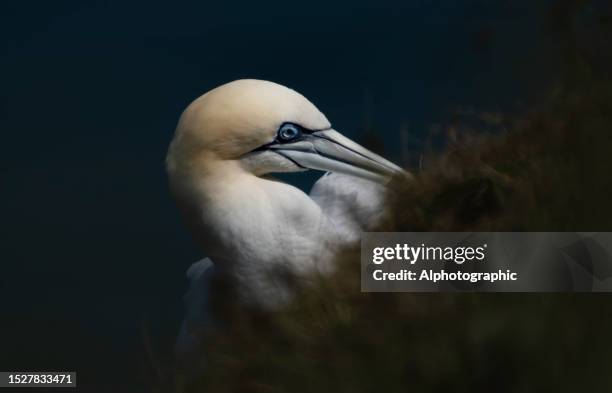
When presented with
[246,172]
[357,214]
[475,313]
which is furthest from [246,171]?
[475,313]

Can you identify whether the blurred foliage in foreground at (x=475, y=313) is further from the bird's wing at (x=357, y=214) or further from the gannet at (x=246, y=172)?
the gannet at (x=246, y=172)

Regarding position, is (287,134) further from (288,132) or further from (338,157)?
(338,157)

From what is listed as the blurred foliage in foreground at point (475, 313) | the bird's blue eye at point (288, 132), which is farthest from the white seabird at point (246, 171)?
the blurred foliage in foreground at point (475, 313)

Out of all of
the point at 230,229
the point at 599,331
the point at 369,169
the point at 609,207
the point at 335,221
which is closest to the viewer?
the point at 599,331

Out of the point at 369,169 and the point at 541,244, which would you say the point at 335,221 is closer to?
the point at 541,244

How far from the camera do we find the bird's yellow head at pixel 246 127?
599 cm

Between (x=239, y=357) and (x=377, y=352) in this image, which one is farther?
(x=239, y=357)

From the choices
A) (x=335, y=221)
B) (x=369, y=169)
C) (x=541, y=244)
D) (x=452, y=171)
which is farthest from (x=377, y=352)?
(x=369, y=169)

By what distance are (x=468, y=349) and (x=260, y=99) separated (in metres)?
3.70

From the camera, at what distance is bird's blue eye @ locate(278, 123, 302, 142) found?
6.21 m

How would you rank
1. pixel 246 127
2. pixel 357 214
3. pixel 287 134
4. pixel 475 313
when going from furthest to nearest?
pixel 287 134 < pixel 246 127 < pixel 357 214 < pixel 475 313

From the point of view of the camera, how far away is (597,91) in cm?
353

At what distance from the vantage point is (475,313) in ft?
8.45

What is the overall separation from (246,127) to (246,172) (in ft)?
0.96
